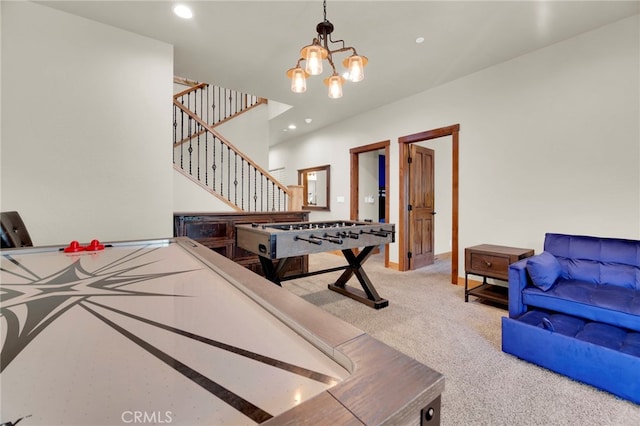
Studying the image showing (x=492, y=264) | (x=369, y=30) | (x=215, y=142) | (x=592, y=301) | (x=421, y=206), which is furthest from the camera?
(x=215, y=142)

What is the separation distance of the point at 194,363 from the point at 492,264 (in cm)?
307

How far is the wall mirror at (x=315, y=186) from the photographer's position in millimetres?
6088

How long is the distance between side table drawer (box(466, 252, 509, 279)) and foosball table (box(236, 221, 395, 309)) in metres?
0.92

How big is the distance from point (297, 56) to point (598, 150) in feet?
10.4

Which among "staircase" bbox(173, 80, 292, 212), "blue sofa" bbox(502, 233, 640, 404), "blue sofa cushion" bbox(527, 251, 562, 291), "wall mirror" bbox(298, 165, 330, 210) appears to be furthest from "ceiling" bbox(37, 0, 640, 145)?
"wall mirror" bbox(298, 165, 330, 210)

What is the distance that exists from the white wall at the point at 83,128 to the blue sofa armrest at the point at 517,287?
3.21m

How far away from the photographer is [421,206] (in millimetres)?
4738

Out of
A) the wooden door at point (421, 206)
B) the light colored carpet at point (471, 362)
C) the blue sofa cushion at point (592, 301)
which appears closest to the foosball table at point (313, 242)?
the light colored carpet at point (471, 362)

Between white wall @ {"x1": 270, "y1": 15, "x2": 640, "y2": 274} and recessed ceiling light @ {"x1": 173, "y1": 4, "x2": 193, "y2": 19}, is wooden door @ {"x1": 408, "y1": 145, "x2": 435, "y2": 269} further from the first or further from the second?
recessed ceiling light @ {"x1": 173, "y1": 4, "x2": 193, "y2": 19}

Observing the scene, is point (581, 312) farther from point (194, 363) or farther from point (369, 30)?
point (369, 30)

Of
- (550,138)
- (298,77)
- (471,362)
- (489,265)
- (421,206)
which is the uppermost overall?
(298,77)

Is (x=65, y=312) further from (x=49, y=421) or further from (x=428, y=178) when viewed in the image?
(x=428, y=178)

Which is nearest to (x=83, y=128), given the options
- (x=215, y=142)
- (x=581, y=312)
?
(x=215, y=142)

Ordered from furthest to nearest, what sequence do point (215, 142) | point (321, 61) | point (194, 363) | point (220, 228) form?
1. point (215, 142)
2. point (220, 228)
3. point (321, 61)
4. point (194, 363)
